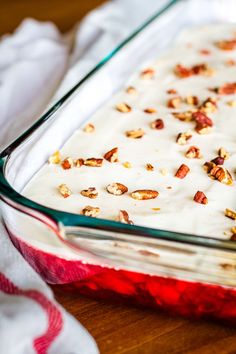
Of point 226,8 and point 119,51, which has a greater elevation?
point 119,51

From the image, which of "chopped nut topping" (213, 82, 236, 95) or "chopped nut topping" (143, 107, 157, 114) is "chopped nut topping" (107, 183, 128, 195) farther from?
"chopped nut topping" (213, 82, 236, 95)

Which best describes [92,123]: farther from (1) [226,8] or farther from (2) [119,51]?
(1) [226,8]

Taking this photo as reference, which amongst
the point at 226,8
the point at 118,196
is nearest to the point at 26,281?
the point at 118,196

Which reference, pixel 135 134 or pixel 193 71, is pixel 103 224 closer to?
pixel 135 134

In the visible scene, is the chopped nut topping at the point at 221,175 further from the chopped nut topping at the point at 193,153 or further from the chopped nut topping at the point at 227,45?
Answer: the chopped nut topping at the point at 227,45

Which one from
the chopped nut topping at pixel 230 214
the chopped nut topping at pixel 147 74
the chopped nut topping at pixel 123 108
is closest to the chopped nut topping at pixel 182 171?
the chopped nut topping at pixel 230 214
